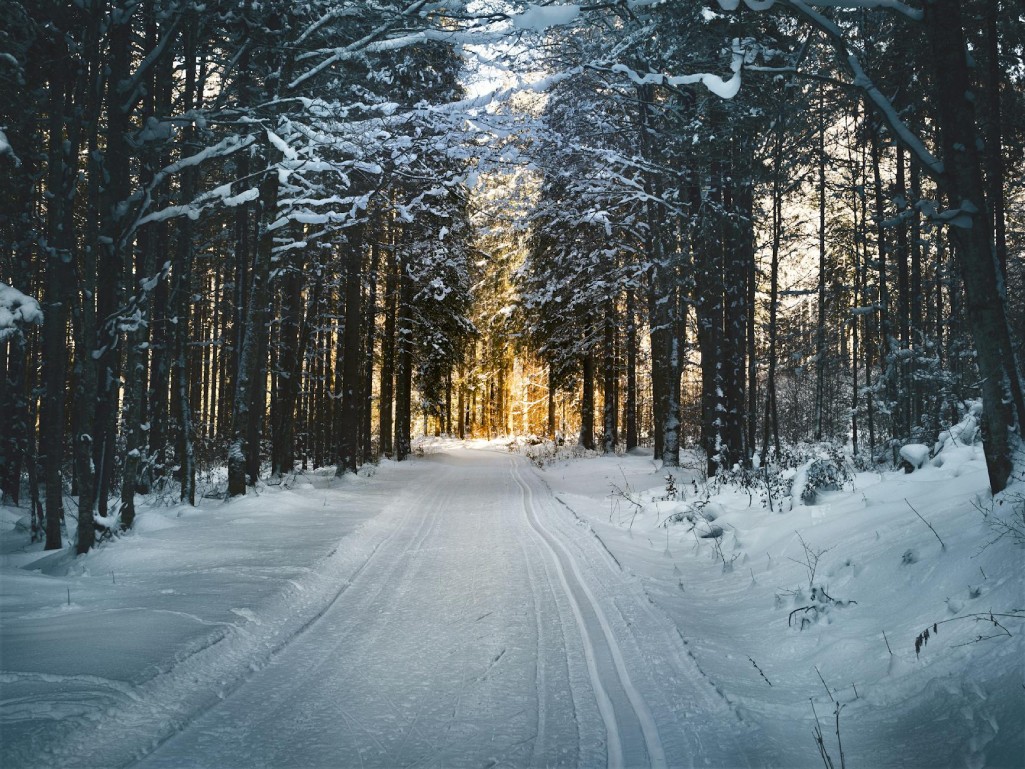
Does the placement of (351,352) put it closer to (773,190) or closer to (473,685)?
(773,190)

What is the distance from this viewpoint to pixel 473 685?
154 inches

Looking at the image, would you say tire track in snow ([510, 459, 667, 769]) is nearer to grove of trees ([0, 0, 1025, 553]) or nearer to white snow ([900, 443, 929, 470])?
grove of trees ([0, 0, 1025, 553])

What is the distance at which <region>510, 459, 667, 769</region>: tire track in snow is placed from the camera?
3.15m

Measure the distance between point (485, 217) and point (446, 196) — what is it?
6388 mm

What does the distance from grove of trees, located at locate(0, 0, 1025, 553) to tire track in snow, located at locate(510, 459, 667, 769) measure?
141 inches

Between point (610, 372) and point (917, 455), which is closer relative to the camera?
point (917, 455)

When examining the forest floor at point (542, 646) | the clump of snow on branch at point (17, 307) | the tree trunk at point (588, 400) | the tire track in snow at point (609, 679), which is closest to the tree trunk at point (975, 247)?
the forest floor at point (542, 646)

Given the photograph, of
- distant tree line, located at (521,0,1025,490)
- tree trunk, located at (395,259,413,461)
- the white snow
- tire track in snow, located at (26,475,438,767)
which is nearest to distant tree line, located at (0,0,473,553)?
tree trunk, located at (395,259,413,461)

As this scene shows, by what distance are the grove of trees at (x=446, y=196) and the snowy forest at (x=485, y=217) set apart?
79mm

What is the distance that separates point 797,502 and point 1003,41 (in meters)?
9.49

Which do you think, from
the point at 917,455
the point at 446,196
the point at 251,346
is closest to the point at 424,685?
the point at 917,455

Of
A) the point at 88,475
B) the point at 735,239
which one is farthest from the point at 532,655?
the point at 735,239

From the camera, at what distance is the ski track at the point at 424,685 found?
3096 mm

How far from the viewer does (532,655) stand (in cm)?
439
